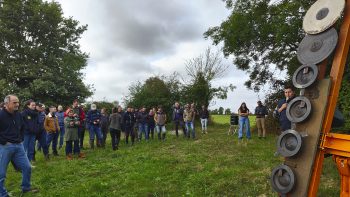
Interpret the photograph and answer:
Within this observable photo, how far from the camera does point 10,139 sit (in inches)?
281

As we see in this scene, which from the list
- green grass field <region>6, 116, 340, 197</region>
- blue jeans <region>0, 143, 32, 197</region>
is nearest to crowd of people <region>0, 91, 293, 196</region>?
blue jeans <region>0, 143, 32, 197</region>

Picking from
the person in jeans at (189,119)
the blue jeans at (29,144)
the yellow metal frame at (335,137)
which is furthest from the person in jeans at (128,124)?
the yellow metal frame at (335,137)

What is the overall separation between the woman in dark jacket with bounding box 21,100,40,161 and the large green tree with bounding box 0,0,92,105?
21341 mm

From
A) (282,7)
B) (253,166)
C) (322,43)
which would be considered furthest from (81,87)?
(322,43)

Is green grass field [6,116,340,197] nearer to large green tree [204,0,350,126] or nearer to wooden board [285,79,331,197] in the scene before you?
wooden board [285,79,331,197]

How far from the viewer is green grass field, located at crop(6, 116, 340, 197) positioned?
7.55 m

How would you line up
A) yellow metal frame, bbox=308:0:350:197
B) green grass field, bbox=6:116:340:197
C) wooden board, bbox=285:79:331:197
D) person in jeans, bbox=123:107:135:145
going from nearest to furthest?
yellow metal frame, bbox=308:0:350:197 < wooden board, bbox=285:79:331:197 < green grass field, bbox=6:116:340:197 < person in jeans, bbox=123:107:135:145

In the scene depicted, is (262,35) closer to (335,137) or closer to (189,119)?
(189,119)

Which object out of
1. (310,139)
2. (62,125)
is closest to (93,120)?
(62,125)

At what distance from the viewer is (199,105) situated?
32750 mm

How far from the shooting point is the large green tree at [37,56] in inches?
1284

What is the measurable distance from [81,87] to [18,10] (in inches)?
384

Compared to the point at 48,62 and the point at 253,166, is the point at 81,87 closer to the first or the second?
the point at 48,62

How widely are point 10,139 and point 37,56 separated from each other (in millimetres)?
30117
